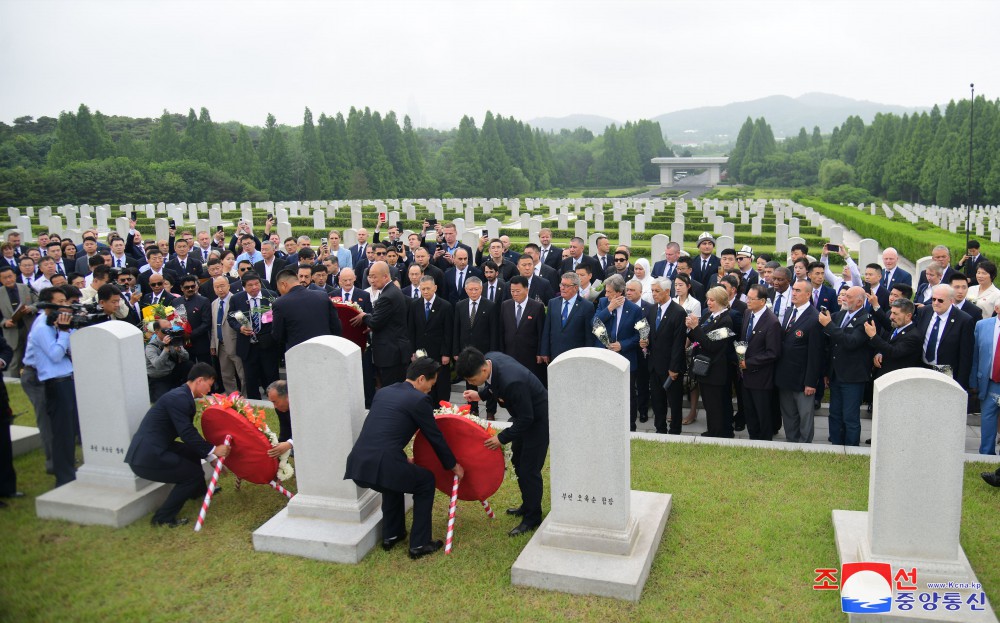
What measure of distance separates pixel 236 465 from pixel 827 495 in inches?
215

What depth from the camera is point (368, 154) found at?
54.4 metres

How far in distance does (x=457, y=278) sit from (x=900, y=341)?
605 centimetres

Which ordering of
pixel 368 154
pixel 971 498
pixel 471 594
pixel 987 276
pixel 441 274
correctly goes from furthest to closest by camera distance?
pixel 368 154
pixel 441 274
pixel 987 276
pixel 971 498
pixel 471 594

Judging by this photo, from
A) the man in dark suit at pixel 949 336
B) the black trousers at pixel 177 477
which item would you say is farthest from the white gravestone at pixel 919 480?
the black trousers at pixel 177 477

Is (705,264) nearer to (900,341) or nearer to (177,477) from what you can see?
(900,341)

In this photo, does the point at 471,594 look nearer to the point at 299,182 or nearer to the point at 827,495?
the point at 827,495

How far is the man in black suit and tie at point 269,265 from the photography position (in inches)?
459

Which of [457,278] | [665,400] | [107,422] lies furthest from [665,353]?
[107,422]

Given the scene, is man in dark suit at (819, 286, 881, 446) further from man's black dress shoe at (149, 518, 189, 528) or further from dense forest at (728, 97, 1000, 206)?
dense forest at (728, 97, 1000, 206)

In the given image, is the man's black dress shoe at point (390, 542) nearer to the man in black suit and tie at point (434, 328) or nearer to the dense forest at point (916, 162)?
the man in black suit and tie at point (434, 328)

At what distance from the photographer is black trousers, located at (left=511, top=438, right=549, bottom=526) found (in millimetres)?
6258

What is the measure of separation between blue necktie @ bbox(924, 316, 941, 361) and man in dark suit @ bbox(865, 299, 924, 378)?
0.62 feet

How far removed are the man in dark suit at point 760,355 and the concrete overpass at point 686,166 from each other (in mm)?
73769

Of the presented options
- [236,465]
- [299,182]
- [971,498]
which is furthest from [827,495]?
[299,182]
